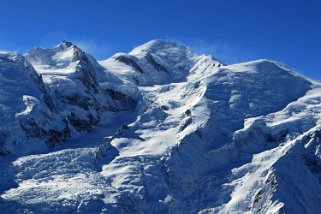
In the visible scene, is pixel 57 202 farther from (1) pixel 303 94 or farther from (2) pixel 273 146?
(1) pixel 303 94

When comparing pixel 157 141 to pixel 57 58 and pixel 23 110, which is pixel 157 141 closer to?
pixel 23 110

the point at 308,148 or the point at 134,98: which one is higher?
the point at 134,98

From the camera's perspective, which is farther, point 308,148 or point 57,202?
point 308,148

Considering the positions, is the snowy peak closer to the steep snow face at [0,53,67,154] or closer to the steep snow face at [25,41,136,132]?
the steep snow face at [25,41,136,132]

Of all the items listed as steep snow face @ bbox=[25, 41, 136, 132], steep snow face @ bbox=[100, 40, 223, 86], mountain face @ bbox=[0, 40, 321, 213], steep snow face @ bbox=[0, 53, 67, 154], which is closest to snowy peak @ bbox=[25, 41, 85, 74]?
steep snow face @ bbox=[25, 41, 136, 132]

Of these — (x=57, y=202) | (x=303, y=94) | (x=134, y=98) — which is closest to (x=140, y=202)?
(x=57, y=202)

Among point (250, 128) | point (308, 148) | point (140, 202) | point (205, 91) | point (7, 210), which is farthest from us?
point (205, 91)

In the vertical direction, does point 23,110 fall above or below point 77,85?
below

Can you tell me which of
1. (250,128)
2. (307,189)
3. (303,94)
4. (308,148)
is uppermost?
(303,94)

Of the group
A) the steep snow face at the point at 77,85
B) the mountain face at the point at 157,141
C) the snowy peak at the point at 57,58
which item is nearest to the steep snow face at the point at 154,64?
the steep snow face at the point at 77,85

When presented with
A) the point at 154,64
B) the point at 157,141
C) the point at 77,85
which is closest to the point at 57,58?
the point at 77,85
